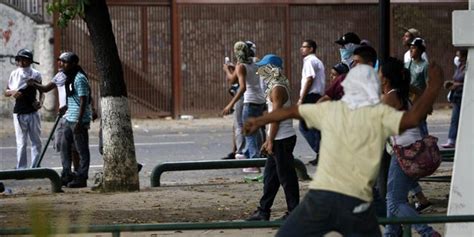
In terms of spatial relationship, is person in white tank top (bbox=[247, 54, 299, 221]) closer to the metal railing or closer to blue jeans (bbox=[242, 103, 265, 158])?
the metal railing

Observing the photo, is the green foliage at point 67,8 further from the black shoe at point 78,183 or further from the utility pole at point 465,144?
the utility pole at point 465,144

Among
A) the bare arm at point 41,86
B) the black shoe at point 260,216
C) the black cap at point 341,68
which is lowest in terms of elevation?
the black shoe at point 260,216

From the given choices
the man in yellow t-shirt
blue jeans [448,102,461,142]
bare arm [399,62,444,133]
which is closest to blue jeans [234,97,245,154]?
blue jeans [448,102,461,142]

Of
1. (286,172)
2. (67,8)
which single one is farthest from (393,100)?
(67,8)

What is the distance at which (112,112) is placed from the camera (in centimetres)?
1354

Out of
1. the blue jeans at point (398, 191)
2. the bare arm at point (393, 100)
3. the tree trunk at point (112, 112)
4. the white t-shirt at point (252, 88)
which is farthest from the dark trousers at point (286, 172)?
the white t-shirt at point (252, 88)

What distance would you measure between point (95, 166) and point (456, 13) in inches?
359

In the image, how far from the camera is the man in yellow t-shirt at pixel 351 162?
6.93 m

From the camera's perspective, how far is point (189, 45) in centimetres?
2709

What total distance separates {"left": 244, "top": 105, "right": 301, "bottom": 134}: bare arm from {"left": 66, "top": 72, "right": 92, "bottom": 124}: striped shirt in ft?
24.1

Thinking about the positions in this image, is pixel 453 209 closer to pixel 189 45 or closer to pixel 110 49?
pixel 110 49

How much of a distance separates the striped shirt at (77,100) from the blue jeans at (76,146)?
0.08 metres

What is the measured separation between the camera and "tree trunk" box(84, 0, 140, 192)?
13.5 metres

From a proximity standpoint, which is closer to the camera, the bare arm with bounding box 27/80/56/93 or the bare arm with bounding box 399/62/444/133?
the bare arm with bounding box 399/62/444/133
